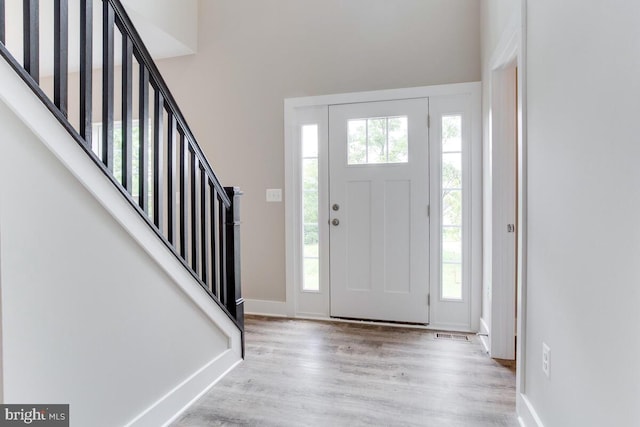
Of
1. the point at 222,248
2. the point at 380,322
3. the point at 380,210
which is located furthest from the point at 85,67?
the point at 380,322

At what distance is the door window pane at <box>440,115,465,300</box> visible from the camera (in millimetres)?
2854

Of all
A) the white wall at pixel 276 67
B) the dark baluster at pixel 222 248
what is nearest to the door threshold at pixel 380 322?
the white wall at pixel 276 67

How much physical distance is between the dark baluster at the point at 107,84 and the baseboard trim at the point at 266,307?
7.16 ft

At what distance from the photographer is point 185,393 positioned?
180 centimetres

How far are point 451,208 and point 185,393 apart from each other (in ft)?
7.43

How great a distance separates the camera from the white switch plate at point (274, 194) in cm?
324

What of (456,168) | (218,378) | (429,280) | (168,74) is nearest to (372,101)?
(456,168)

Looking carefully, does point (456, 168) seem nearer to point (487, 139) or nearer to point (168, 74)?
point (487, 139)

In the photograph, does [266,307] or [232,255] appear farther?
[266,307]
